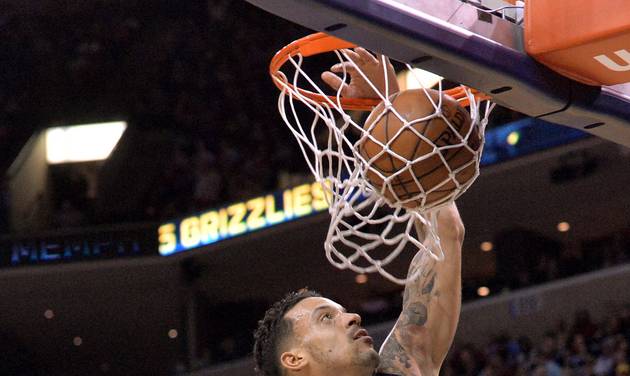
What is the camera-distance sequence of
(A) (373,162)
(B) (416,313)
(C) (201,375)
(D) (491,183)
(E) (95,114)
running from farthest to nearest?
1. (E) (95,114)
2. (C) (201,375)
3. (D) (491,183)
4. (B) (416,313)
5. (A) (373,162)

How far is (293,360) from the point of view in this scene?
10.1ft

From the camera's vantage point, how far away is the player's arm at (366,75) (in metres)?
3.04

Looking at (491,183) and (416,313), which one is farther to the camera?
(491,183)

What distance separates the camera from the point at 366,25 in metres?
2.31

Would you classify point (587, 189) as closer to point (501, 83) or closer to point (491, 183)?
point (491, 183)

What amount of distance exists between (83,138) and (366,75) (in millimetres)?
11119

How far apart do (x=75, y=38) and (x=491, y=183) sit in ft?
18.1

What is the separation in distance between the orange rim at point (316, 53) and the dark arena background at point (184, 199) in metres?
8.60

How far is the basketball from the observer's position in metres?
2.74

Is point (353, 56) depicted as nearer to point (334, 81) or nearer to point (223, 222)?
point (334, 81)

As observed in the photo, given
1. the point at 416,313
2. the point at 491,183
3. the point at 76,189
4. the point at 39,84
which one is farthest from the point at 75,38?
the point at 416,313

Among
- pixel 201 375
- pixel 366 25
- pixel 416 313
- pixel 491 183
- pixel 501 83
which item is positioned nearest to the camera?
pixel 366 25

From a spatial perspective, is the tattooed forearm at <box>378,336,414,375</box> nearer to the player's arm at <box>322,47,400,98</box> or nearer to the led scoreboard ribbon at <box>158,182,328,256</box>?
the player's arm at <box>322,47,400,98</box>

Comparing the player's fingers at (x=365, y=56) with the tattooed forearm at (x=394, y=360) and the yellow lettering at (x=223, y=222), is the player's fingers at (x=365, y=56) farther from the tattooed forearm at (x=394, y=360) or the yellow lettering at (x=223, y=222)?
the yellow lettering at (x=223, y=222)
